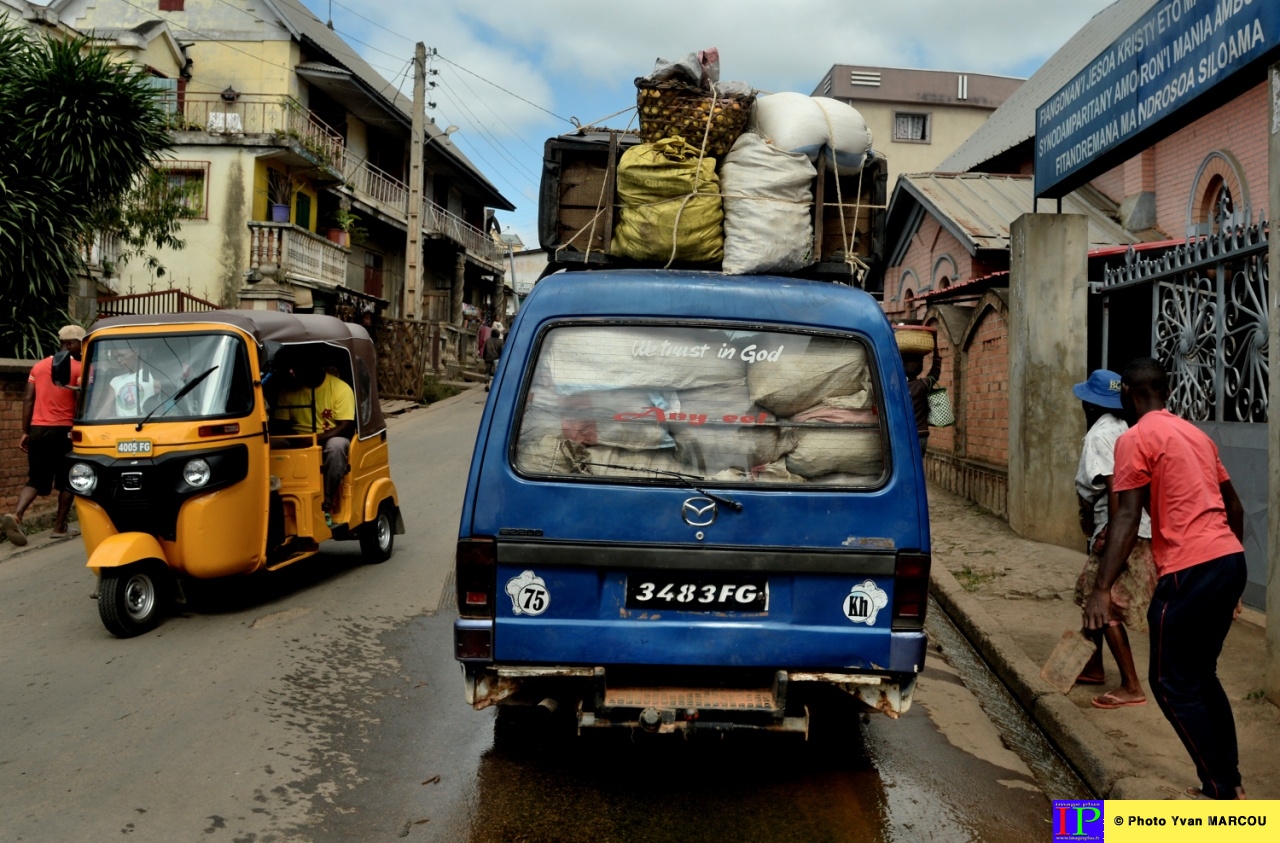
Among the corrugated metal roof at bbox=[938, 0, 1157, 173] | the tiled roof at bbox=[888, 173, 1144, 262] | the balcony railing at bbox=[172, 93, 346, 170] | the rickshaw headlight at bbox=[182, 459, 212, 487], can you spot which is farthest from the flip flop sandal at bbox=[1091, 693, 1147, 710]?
the balcony railing at bbox=[172, 93, 346, 170]

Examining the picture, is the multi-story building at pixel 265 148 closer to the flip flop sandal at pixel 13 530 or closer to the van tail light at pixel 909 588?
the flip flop sandal at pixel 13 530

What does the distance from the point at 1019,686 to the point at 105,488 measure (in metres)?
5.49

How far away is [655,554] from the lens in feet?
12.3

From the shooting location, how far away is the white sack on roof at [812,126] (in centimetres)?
524

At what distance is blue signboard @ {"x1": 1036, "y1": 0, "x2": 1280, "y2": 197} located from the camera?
5.65m

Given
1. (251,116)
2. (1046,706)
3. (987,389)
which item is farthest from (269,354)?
(251,116)

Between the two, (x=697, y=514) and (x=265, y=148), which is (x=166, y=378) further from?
(x=265, y=148)

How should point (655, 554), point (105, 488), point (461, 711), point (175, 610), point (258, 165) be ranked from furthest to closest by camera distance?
point (258, 165) → point (175, 610) → point (105, 488) → point (461, 711) → point (655, 554)

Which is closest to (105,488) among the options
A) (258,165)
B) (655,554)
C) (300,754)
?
(300,754)

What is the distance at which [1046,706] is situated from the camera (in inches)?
199

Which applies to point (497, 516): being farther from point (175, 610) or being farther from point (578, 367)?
point (175, 610)

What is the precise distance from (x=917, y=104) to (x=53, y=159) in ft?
126

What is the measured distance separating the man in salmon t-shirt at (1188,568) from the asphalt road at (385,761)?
2.35 feet

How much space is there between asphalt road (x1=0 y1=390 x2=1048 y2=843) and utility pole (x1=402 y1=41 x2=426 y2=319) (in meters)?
18.3
